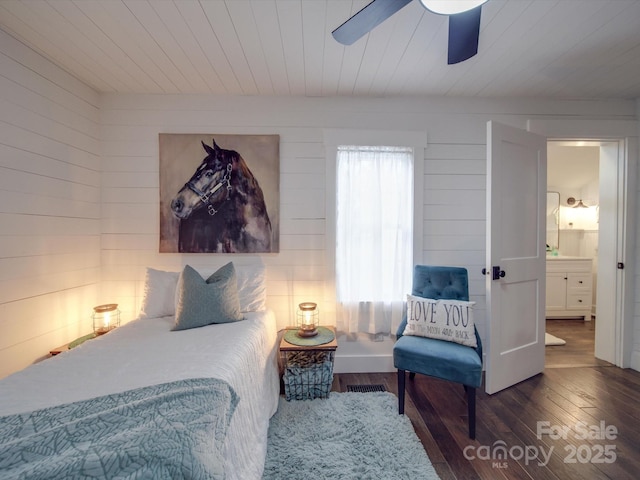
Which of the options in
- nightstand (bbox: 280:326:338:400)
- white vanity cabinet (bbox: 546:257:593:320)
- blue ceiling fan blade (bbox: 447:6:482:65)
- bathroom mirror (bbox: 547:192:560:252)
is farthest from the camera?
bathroom mirror (bbox: 547:192:560:252)

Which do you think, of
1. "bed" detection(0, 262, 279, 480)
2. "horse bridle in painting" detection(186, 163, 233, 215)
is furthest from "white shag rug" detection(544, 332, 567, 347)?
"horse bridle in painting" detection(186, 163, 233, 215)

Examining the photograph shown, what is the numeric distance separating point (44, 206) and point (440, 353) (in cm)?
300

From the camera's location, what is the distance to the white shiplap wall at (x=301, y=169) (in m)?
2.52

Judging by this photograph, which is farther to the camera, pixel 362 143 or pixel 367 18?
pixel 362 143

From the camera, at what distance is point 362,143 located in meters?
2.55

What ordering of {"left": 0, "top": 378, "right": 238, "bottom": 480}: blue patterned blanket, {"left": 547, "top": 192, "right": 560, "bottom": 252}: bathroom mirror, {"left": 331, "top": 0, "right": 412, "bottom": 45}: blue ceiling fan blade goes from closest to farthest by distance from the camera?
{"left": 0, "top": 378, "right": 238, "bottom": 480}: blue patterned blanket, {"left": 331, "top": 0, "right": 412, "bottom": 45}: blue ceiling fan blade, {"left": 547, "top": 192, "right": 560, "bottom": 252}: bathroom mirror

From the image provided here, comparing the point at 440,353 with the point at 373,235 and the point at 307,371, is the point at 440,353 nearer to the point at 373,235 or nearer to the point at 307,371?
the point at 307,371

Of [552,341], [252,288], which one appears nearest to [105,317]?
[252,288]

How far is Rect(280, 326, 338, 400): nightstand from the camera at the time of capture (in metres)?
2.15

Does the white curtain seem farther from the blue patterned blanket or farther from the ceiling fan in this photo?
the blue patterned blanket

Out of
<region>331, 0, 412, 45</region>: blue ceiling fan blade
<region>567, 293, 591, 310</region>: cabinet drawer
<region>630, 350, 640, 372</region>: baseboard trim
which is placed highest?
<region>331, 0, 412, 45</region>: blue ceiling fan blade

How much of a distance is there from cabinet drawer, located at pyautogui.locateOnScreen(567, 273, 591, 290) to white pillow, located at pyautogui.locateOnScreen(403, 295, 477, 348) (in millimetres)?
3130

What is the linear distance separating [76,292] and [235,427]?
1.95 meters

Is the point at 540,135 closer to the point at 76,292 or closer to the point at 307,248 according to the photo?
the point at 307,248
